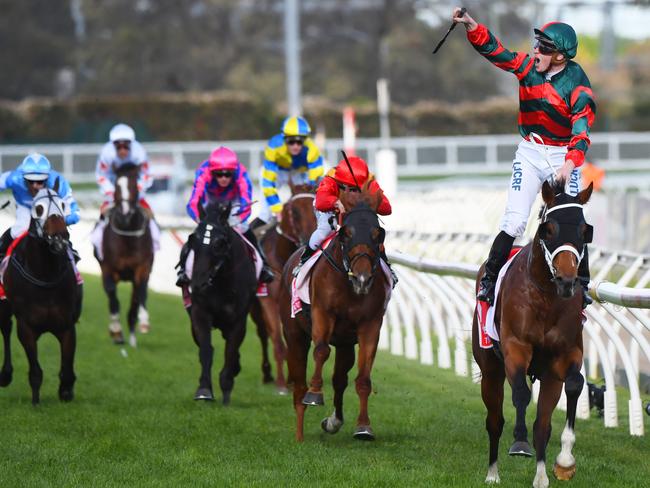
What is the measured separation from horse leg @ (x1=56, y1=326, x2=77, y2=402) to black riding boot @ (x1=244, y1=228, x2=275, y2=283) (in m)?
1.54

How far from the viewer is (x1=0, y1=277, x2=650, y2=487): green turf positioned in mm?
7391

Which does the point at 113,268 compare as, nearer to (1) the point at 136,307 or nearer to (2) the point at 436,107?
(1) the point at 136,307

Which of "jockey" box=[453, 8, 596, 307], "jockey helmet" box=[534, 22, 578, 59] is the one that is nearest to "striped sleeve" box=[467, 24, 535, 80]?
"jockey" box=[453, 8, 596, 307]

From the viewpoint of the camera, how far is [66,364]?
10.5 meters

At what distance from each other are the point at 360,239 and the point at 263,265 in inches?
122

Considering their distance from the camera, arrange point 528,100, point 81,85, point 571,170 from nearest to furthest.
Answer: point 571,170
point 528,100
point 81,85

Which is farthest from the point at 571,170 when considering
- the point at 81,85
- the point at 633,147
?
the point at 81,85

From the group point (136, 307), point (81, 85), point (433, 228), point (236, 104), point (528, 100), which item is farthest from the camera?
point (81, 85)

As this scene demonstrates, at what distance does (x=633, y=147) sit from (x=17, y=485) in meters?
35.8

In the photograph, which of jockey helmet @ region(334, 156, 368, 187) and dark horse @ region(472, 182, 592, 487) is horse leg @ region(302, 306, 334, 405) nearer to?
jockey helmet @ region(334, 156, 368, 187)

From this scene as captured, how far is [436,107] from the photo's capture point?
50531 mm

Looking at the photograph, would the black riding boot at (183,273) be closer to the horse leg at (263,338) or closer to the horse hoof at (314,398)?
the horse leg at (263,338)

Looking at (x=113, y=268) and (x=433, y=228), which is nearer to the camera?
(x=113, y=268)

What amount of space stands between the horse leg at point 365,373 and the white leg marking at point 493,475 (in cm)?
144
